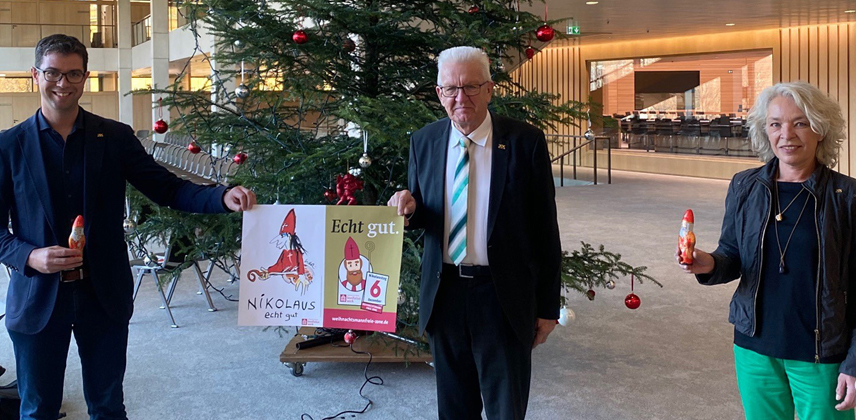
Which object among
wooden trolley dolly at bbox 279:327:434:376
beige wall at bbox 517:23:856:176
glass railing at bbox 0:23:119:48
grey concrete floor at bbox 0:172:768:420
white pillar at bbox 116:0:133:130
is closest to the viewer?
grey concrete floor at bbox 0:172:768:420

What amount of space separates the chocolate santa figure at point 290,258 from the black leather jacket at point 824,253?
1356mm

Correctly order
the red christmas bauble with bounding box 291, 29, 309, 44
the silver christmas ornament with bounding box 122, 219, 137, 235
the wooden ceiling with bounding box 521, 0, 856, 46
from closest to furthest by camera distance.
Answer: the red christmas bauble with bounding box 291, 29, 309, 44 < the silver christmas ornament with bounding box 122, 219, 137, 235 < the wooden ceiling with bounding box 521, 0, 856, 46

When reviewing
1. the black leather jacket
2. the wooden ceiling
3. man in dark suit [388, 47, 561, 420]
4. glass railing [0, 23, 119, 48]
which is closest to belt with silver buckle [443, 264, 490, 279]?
man in dark suit [388, 47, 561, 420]

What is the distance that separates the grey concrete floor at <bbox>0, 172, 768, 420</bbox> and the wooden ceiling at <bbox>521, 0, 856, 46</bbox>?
5.86 metres

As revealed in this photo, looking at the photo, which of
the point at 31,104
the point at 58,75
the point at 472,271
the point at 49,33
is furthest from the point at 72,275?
the point at 31,104

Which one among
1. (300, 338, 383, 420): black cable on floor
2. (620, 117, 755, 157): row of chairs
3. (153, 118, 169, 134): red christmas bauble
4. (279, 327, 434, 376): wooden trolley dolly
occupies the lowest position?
(300, 338, 383, 420): black cable on floor

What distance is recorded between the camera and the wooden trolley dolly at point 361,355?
451cm

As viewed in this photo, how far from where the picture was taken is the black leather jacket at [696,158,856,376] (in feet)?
7.34

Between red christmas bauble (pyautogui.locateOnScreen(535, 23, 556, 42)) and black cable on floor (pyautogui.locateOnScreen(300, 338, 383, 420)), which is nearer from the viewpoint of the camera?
red christmas bauble (pyautogui.locateOnScreen(535, 23, 556, 42))

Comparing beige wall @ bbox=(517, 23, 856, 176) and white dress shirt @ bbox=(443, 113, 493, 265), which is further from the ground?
beige wall @ bbox=(517, 23, 856, 176)

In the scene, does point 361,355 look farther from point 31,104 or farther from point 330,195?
point 31,104

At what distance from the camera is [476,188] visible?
249 cm

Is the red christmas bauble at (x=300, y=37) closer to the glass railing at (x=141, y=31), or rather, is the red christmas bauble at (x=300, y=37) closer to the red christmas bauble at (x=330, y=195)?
the red christmas bauble at (x=330, y=195)

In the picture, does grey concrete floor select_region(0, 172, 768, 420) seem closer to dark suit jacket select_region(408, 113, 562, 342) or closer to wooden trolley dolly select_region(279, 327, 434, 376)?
wooden trolley dolly select_region(279, 327, 434, 376)
